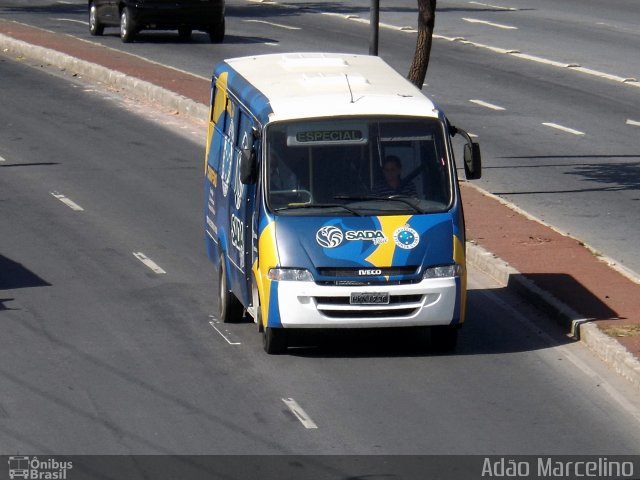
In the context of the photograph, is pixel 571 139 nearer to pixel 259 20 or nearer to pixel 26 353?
pixel 26 353

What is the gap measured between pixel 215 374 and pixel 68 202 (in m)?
8.05

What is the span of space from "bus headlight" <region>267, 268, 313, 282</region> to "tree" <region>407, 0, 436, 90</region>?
8.58 m

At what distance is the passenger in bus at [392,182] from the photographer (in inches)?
508

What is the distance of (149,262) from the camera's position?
54.2 ft

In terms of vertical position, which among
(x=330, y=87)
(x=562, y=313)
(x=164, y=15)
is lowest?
(x=164, y=15)

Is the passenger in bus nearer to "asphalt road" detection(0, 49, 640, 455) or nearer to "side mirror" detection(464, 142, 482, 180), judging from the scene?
"side mirror" detection(464, 142, 482, 180)

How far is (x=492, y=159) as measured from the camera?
2298 centimetres

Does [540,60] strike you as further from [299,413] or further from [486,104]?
[299,413]

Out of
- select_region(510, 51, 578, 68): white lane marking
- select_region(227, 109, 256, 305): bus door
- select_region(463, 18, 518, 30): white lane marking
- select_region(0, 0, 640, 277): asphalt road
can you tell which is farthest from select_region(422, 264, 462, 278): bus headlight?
select_region(463, 18, 518, 30): white lane marking

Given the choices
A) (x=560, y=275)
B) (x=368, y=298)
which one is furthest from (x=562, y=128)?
(x=368, y=298)

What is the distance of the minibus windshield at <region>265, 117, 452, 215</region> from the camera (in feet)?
42.1
